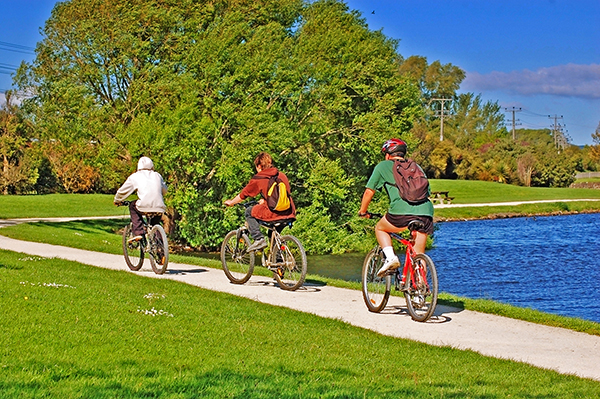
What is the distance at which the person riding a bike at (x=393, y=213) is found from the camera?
377 inches

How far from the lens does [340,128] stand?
1266 inches

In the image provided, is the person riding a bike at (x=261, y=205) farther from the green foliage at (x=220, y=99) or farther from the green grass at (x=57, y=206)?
the green grass at (x=57, y=206)

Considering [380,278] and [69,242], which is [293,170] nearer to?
[69,242]

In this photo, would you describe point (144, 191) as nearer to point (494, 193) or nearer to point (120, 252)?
point (120, 252)

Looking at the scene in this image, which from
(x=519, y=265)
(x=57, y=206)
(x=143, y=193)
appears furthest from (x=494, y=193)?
(x=143, y=193)

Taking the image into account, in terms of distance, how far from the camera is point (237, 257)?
42.7 ft

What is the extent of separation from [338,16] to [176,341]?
2745 centimetres

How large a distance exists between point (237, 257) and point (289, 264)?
1.20 metres

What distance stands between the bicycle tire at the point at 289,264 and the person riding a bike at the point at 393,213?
7.58 ft

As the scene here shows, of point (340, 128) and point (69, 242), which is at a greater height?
point (340, 128)

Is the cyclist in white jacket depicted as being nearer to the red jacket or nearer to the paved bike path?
the paved bike path

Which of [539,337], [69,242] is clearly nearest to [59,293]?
[539,337]

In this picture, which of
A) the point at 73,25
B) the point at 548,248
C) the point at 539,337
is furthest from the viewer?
the point at 548,248

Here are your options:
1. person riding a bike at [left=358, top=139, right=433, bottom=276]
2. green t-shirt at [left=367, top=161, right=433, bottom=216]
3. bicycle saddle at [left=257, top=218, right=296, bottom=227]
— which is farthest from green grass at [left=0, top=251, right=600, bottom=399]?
bicycle saddle at [left=257, top=218, right=296, bottom=227]
